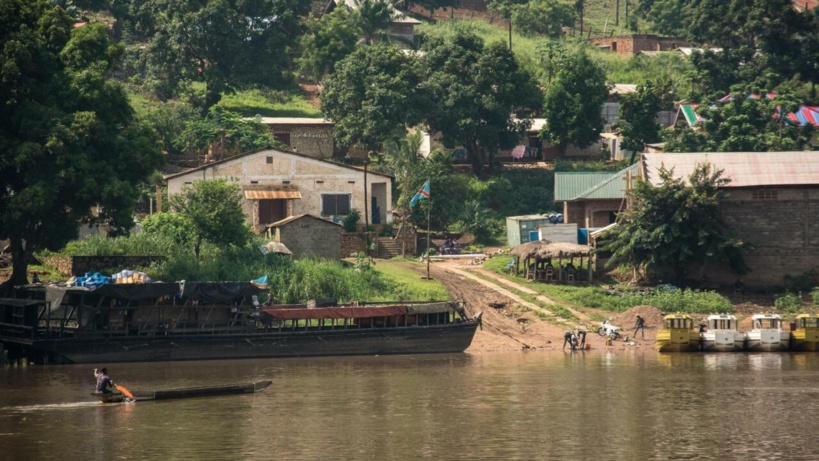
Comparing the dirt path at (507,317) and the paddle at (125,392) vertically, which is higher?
the dirt path at (507,317)

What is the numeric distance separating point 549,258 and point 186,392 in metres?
25.3

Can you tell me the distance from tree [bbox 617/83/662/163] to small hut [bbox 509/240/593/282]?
18.2m

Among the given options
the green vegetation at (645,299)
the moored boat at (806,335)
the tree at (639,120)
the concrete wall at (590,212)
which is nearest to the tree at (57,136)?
the green vegetation at (645,299)

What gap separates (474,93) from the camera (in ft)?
259

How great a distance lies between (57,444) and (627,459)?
47.8 ft

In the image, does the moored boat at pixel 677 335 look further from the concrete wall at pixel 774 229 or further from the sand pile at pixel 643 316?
the concrete wall at pixel 774 229

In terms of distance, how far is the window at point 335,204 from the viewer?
70.9m

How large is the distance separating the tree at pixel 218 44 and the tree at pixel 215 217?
25433mm

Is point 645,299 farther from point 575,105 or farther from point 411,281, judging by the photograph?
point 575,105

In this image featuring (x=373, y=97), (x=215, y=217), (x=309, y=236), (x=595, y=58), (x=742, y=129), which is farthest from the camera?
(x=595, y=58)

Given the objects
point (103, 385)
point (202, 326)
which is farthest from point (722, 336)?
point (103, 385)

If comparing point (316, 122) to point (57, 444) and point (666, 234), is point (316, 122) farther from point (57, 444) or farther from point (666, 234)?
point (57, 444)

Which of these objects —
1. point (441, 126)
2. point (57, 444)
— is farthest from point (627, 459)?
point (441, 126)

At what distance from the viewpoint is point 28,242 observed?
54.8 metres
